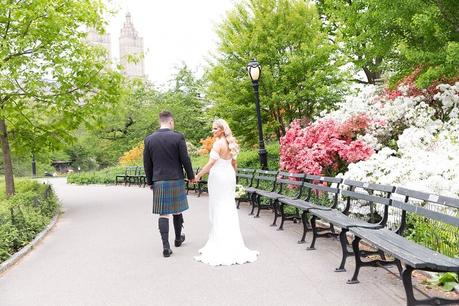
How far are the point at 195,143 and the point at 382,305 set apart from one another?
3191 centimetres

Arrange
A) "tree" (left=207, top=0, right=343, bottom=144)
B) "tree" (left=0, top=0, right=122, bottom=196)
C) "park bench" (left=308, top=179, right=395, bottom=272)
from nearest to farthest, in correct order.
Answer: "park bench" (left=308, top=179, right=395, bottom=272) → "tree" (left=0, top=0, right=122, bottom=196) → "tree" (left=207, top=0, right=343, bottom=144)

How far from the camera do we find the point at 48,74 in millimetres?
14828

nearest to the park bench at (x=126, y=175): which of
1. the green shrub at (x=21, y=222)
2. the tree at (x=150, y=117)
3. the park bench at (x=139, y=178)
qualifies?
the park bench at (x=139, y=178)

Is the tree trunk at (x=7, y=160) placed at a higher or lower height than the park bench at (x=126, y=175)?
higher

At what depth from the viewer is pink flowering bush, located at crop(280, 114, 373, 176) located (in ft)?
34.8

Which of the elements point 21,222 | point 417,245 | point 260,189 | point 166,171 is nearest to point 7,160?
point 21,222

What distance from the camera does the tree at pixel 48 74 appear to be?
13.5 meters

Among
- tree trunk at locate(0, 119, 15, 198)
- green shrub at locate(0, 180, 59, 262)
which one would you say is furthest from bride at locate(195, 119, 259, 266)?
tree trunk at locate(0, 119, 15, 198)

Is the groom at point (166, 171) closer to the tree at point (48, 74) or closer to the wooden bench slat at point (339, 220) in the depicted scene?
the wooden bench slat at point (339, 220)

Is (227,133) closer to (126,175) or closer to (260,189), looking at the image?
(260,189)

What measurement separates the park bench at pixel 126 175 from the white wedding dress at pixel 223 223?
1875 cm

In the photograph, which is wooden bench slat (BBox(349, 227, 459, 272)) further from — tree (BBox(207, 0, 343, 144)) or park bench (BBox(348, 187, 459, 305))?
tree (BBox(207, 0, 343, 144))

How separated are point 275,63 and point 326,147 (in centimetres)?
788

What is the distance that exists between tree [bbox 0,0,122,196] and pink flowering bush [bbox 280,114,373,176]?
630cm
